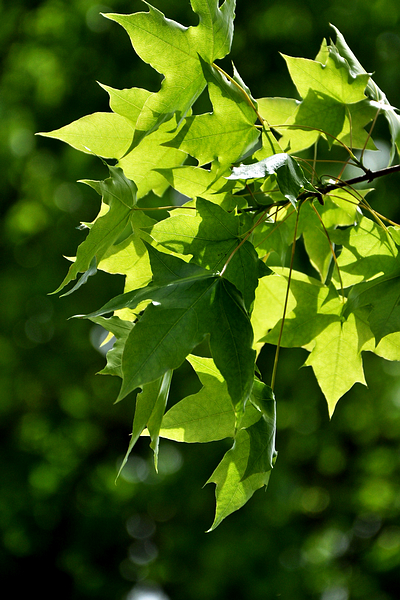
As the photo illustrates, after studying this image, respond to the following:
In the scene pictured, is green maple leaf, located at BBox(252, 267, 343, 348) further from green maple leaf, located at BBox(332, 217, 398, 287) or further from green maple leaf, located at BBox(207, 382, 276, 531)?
green maple leaf, located at BBox(207, 382, 276, 531)

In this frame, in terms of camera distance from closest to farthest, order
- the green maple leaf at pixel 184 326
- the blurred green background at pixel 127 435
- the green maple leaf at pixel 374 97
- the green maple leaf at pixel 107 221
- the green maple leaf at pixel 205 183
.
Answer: the green maple leaf at pixel 184 326, the green maple leaf at pixel 107 221, the green maple leaf at pixel 205 183, the green maple leaf at pixel 374 97, the blurred green background at pixel 127 435

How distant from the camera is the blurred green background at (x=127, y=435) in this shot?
384cm

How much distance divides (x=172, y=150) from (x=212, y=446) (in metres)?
3.13

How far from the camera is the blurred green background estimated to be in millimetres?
3838

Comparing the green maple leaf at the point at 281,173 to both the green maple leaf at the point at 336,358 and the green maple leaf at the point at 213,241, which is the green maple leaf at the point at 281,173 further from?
the green maple leaf at the point at 336,358

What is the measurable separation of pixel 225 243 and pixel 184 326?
0.54ft

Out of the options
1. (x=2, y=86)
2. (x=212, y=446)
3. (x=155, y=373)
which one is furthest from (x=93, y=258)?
(x=2, y=86)

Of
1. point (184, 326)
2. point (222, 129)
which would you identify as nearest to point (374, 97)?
point (222, 129)

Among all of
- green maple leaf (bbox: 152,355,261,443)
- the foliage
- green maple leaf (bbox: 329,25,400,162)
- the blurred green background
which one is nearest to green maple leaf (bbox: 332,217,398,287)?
the foliage

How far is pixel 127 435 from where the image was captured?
4.16 metres

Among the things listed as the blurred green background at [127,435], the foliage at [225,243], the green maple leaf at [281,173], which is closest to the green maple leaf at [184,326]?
the foliage at [225,243]

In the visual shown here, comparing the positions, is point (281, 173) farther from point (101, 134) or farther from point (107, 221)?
point (101, 134)

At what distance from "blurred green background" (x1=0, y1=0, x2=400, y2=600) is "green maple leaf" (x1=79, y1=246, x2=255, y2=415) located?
10.4 ft

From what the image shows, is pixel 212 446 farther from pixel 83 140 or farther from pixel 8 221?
pixel 83 140
